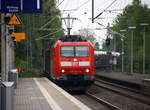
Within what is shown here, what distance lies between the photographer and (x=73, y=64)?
88.1ft

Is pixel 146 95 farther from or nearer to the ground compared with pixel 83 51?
nearer to the ground

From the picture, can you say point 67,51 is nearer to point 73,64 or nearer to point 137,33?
point 73,64

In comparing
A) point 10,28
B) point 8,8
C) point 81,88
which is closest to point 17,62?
point 81,88

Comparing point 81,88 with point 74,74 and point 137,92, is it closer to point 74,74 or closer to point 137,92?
point 74,74

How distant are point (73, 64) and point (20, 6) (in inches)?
Result: 640

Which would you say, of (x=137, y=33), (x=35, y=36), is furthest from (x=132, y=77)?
(x=137, y=33)

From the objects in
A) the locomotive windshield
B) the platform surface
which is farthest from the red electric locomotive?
the platform surface

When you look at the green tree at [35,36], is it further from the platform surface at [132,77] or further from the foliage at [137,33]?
the foliage at [137,33]

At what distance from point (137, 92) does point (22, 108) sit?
14.8m

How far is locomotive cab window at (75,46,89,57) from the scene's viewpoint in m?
27.2

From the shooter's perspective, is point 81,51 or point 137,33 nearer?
point 81,51

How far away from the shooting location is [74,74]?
87.8 ft

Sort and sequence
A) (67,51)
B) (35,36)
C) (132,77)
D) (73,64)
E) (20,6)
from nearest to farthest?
(20,6) → (73,64) → (67,51) → (132,77) → (35,36)

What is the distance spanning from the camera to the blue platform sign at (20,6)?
34.7 ft
